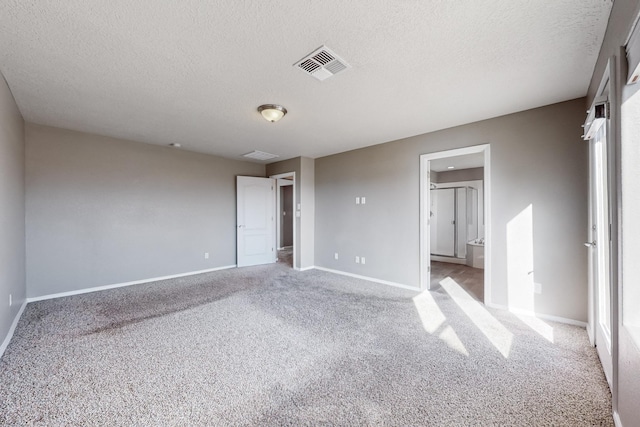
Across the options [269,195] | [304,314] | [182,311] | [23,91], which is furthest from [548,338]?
[23,91]

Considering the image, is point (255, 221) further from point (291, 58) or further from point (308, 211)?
point (291, 58)

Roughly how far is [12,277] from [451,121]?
5303 millimetres

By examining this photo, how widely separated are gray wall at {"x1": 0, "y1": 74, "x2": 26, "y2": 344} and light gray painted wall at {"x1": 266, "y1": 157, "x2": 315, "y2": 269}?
12.7 ft

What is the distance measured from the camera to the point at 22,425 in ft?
4.73

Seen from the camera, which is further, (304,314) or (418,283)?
(418,283)

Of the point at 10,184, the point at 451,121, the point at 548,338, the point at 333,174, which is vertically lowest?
the point at 548,338

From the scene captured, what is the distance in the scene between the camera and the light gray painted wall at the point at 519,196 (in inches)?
108

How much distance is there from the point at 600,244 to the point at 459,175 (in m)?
4.74

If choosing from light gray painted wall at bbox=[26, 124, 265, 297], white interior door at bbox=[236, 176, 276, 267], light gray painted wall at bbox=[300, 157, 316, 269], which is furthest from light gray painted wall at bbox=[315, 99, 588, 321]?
light gray painted wall at bbox=[26, 124, 265, 297]

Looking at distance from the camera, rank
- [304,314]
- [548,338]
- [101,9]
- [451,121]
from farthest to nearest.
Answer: [451,121]
[304,314]
[548,338]
[101,9]

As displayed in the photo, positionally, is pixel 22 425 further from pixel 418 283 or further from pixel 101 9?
pixel 418 283

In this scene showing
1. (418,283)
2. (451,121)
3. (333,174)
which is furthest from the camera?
(333,174)

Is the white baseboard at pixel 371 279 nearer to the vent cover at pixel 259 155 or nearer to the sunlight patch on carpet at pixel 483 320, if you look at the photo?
the sunlight patch on carpet at pixel 483 320

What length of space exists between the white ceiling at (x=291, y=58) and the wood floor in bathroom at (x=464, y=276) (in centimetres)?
250
